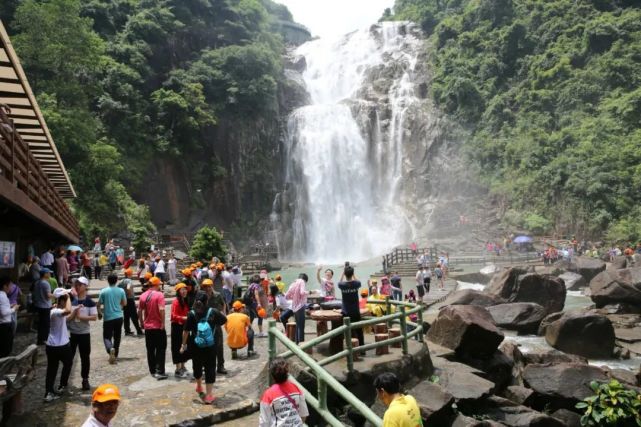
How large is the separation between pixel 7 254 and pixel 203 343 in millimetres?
7460

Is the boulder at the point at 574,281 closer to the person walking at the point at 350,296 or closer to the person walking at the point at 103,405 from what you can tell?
the person walking at the point at 350,296

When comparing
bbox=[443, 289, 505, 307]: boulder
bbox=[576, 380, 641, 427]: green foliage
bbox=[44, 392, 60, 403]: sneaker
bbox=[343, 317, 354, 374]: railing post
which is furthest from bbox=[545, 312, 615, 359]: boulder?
bbox=[44, 392, 60, 403]: sneaker

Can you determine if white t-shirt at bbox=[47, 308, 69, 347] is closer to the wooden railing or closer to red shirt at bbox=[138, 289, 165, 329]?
red shirt at bbox=[138, 289, 165, 329]

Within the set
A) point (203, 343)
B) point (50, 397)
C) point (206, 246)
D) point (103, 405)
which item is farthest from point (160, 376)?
point (206, 246)

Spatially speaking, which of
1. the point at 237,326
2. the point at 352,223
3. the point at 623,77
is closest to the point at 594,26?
the point at 623,77

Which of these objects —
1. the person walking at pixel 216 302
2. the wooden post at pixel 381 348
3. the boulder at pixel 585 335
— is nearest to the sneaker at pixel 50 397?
the person walking at pixel 216 302

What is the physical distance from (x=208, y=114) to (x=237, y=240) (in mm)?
11676

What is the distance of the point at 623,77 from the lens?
139 ft

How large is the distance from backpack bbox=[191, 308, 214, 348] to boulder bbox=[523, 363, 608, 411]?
278 inches

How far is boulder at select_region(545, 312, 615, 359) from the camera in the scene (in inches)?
532

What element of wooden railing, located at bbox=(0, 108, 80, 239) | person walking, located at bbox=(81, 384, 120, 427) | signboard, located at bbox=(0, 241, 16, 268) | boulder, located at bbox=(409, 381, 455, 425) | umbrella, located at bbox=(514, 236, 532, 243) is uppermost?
wooden railing, located at bbox=(0, 108, 80, 239)

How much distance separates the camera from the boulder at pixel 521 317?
1606 cm

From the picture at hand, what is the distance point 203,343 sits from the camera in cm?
654

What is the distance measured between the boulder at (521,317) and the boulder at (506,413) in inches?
320
